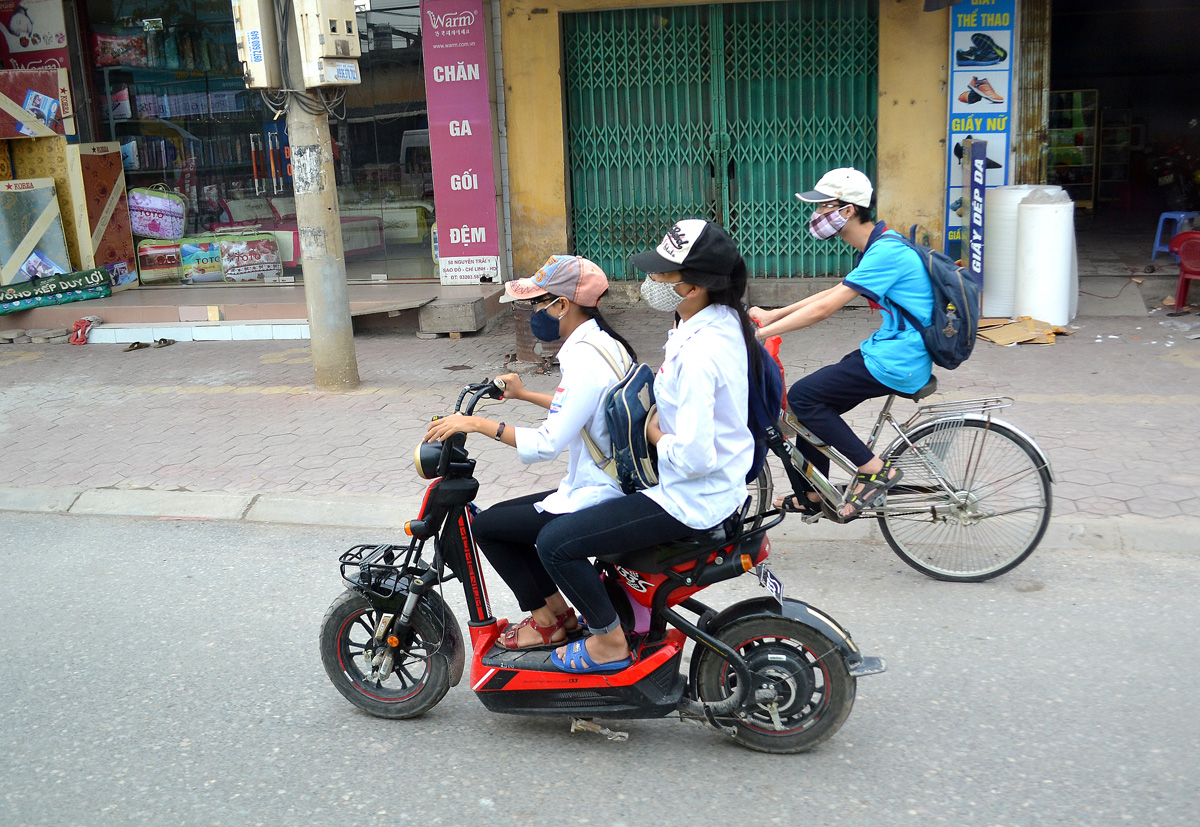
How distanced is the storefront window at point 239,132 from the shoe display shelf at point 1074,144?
9.83 metres

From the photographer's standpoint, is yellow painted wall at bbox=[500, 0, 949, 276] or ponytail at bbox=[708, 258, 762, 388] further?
yellow painted wall at bbox=[500, 0, 949, 276]

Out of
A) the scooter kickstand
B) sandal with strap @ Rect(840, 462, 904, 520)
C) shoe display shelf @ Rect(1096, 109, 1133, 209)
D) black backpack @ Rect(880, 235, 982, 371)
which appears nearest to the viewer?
the scooter kickstand

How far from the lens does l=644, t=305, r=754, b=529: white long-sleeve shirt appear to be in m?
2.91

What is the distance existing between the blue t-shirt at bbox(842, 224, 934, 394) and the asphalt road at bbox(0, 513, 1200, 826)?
3.13 feet

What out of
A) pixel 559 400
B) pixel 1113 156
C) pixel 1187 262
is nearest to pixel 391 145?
pixel 1187 262

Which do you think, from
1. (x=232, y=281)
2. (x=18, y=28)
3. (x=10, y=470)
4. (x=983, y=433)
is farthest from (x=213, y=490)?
(x=18, y=28)

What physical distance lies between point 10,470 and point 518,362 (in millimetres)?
3626

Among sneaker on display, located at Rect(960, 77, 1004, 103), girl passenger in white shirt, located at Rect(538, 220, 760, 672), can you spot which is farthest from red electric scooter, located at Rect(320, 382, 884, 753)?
sneaker on display, located at Rect(960, 77, 1004, 103)

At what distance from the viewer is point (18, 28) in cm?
1162

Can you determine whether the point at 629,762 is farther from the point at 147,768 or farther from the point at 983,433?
the point at 983,433

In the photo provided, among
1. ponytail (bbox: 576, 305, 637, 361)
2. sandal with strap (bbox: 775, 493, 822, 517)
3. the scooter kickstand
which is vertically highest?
ponytail (bbox: 576, 305, 637, 361)

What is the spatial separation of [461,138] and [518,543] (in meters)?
7.83

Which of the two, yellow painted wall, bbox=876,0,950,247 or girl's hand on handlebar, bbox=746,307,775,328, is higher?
yellow painted wall, bbox=876,0,950,247

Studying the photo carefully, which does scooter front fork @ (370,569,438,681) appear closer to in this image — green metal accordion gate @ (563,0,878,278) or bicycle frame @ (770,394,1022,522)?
bicycle frame @ (770,394,1022,522)
